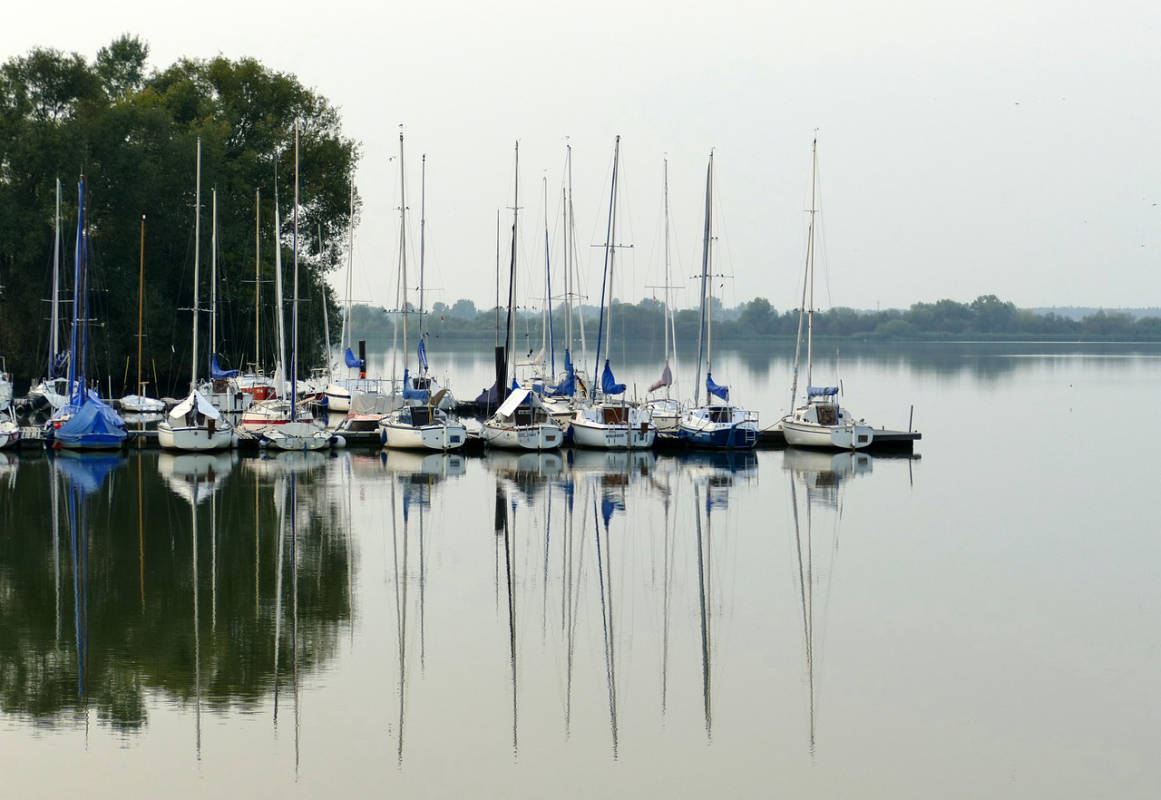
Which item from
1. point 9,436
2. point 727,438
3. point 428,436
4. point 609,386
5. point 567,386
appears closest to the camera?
point 9,436

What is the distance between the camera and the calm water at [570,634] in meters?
15.8

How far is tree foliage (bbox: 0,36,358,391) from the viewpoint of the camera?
5944cm

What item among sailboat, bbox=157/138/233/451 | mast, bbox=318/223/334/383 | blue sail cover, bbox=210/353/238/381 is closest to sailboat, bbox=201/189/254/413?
blue sail cover, bbox=210/353/238/381

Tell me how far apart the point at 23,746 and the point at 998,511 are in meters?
25.8

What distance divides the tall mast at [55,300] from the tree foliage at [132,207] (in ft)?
3.79

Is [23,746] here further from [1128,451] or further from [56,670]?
[1128,451]

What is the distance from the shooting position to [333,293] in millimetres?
73688

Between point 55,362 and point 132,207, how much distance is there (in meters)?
7.74

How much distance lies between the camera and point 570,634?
21.6 m

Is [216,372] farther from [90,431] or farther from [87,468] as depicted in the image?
[87,468]

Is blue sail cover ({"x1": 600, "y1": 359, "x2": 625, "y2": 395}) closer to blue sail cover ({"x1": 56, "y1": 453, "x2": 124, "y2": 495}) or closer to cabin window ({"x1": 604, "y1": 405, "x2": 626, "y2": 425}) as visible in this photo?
cabin window ({"x1": 604, "y1": 405, "x2": 626, "y2": 425})

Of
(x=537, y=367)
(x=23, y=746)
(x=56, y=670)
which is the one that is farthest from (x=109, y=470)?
(x=537, y=367)

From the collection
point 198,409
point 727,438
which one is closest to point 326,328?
point 198,409

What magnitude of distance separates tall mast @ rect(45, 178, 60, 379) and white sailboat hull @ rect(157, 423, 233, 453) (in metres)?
14.3
